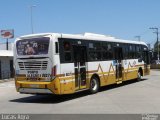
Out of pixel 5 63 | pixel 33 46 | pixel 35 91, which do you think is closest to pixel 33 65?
pixel 33 46


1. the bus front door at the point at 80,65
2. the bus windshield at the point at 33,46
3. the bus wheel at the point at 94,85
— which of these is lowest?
the bus wheel at the point at 94,85

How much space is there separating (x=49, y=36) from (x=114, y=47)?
24.5ft

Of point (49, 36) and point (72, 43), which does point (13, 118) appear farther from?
point (72, 43)

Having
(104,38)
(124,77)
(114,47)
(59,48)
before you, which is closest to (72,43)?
(59,48)

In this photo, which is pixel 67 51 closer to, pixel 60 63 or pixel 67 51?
pixel 67 51

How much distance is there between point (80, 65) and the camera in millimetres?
18062

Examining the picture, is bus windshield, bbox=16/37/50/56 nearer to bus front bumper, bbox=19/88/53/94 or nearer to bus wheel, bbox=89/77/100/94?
bus front bumper, bbox=19/88/53/94

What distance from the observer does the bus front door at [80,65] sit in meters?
17.6

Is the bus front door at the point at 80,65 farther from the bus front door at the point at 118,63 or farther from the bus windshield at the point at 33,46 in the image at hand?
the bus front door at the point at 118,63

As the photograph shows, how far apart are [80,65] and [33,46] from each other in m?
2.66

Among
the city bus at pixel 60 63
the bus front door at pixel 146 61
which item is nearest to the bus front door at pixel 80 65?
the city bus at pixel 60 63

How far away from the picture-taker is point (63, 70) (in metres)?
16.4

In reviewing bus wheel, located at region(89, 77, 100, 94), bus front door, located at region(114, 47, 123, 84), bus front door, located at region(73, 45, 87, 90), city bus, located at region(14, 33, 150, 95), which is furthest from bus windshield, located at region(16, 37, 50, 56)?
bus front door, located at region(114, 47, 123, 84)

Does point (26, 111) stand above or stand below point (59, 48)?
below
